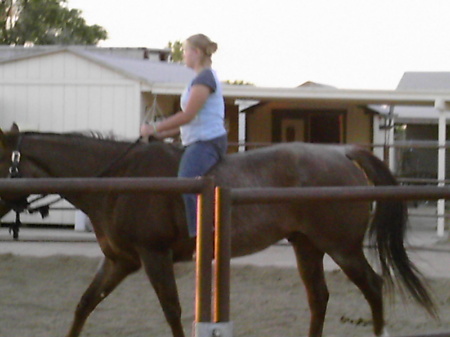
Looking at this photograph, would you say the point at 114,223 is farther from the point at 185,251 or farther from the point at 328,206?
the point at 328,206

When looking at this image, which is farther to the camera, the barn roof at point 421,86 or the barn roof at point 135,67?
the barn roof at point 421,86

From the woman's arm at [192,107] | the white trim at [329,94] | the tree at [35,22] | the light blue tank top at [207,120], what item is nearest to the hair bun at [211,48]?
the light blue tank top at [207,120]

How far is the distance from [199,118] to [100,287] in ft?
4.15

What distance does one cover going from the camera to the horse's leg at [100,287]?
5281 mm

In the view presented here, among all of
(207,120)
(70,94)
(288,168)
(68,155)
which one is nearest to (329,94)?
(70,94)

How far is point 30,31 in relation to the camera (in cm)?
3794

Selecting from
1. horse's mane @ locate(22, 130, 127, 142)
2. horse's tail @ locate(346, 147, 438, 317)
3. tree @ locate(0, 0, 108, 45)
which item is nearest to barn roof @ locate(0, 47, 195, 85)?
horse's mane @ locate(22, 130, 127, 142)

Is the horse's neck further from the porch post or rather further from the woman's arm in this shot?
the porch post

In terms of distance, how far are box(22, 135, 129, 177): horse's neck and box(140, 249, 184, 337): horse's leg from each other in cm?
71

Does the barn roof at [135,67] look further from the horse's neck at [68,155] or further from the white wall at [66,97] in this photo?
the horse's neck at [68,155]

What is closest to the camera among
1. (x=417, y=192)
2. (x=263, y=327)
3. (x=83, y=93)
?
(x=417, y=192)

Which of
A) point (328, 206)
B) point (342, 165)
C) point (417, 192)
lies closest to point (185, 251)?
point (328, 206)

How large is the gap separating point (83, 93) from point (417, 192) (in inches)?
425

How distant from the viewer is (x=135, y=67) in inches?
579
